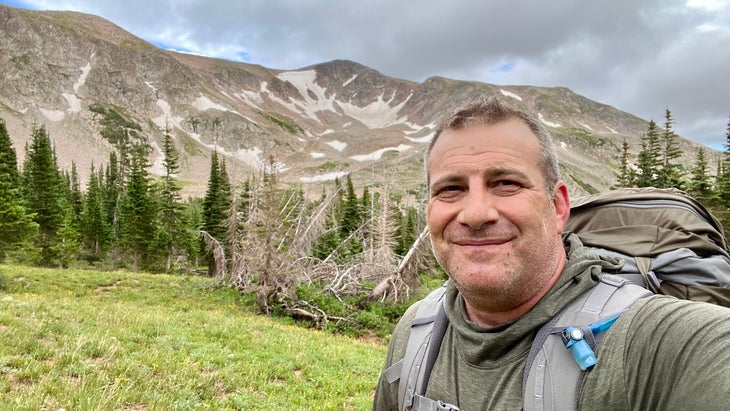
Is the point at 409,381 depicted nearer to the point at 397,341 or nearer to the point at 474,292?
the point at 397,341

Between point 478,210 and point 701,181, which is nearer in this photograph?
point 478,210

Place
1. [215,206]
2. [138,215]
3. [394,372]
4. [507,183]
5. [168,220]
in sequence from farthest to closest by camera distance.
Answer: [168,220], [138,215], [215,206], [394,372], [507,183]

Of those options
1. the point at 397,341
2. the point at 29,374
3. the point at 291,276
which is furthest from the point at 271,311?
the point at 397,341

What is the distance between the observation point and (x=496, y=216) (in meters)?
1.84

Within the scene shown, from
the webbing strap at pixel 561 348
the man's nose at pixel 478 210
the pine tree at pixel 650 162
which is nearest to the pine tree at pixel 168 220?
the pine tree at pixel 650 162

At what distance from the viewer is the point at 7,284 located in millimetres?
19688

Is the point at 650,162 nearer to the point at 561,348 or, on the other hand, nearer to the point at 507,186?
the point at 507,186

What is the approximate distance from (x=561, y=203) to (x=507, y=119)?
0.53 metres

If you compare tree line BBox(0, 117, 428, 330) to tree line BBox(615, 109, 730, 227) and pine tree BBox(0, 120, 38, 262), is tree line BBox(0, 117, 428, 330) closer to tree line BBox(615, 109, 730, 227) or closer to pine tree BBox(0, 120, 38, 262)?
pine tree BBox(0, 120, 38, 262)

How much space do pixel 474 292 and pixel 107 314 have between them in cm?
1223

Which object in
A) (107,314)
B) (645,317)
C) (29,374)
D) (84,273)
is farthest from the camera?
(84,273)

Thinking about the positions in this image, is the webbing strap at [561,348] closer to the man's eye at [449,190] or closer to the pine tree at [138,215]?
the man's eye at [449,190]

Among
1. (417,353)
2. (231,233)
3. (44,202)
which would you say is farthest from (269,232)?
(44,202)

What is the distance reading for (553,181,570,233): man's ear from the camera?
205 centimetres
